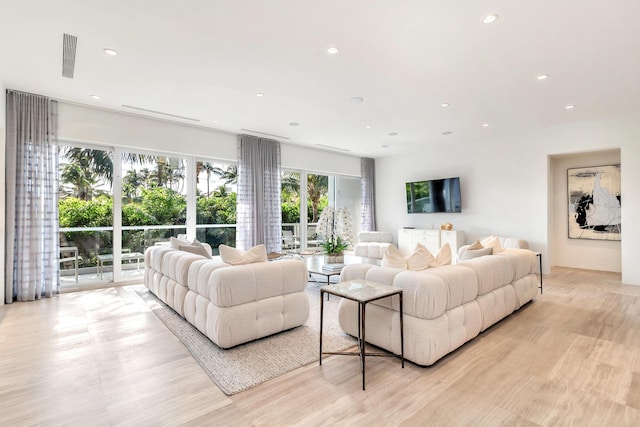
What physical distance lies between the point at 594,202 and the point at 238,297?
6881mm

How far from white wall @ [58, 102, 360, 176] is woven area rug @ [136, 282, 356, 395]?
309 centimetres

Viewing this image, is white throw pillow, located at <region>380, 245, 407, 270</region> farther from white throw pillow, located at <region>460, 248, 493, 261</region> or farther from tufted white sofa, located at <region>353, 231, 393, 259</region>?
tufted white sofa, located at <region>353, 231, 393, 259</region>

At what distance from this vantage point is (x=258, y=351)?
2.72 m

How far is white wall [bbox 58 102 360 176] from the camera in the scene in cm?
470

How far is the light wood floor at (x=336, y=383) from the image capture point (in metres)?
1.88

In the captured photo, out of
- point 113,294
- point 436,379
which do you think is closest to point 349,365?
point 436,379

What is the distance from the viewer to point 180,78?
373cm

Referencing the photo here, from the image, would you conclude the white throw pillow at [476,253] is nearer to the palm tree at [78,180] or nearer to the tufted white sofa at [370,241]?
the tufted white sofa at [370,241]

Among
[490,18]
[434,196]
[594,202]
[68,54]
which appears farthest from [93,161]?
[594,202]

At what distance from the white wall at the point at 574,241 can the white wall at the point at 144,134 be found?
5632 mm

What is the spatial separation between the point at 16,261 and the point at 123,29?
353 centimetres

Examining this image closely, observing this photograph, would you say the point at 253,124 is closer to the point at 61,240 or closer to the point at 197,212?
the point at 197,212

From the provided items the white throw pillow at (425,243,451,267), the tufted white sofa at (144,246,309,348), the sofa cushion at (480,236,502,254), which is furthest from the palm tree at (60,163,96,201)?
the sofa cushion at (480,236,502,254)

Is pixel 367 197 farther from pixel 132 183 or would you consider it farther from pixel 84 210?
pixel 84 210
